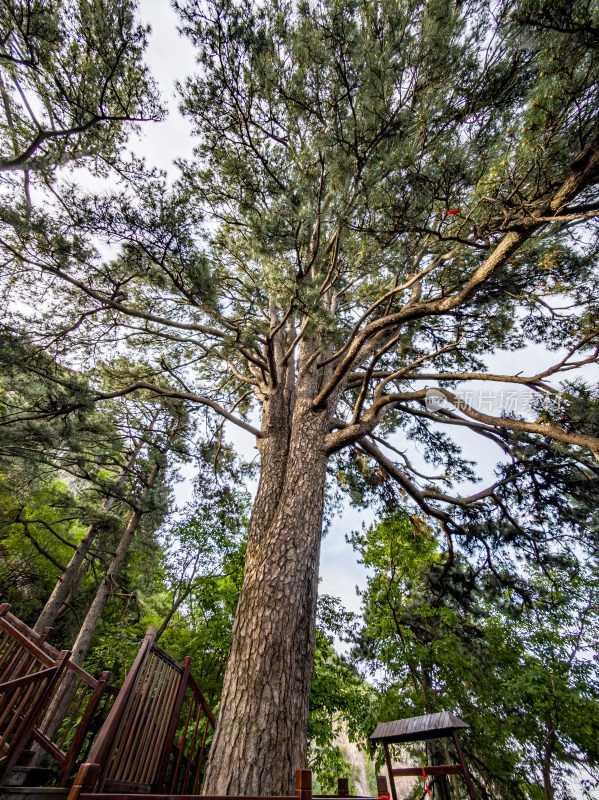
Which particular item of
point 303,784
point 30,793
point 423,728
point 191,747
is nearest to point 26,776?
point 30,793

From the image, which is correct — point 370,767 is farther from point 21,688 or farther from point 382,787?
point 21,688

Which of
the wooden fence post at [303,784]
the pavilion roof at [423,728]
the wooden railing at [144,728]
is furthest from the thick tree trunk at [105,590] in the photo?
the wooden fence post at [303,784]

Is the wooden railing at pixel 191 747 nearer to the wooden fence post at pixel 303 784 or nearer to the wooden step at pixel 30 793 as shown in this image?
the wooden step at pixel 30 793

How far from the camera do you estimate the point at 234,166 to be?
3.93 metres

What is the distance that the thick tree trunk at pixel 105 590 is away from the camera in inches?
244

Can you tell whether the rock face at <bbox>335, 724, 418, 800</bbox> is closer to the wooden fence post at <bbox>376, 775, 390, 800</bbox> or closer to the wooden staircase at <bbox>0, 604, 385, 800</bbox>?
the wooden fence post at <bbox>376, 775, 390, 800</bbox>

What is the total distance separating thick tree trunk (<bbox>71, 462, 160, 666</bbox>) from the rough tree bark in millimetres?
5203

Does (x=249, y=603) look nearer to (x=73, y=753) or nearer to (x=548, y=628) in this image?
(x=73, y=753)

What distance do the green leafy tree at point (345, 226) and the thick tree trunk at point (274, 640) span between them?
0.04 feet

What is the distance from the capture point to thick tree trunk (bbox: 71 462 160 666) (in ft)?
20.3

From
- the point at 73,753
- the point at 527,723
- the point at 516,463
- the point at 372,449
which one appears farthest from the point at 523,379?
the point at 527,723

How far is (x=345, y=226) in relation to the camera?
3533mm

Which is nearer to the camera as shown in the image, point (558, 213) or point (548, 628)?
point (558, 213)

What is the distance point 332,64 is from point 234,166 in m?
1.38
